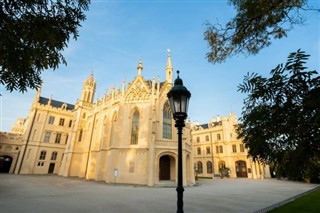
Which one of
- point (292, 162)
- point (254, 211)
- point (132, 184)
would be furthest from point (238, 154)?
point (292, 162)

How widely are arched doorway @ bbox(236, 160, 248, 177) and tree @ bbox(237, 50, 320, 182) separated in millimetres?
46896

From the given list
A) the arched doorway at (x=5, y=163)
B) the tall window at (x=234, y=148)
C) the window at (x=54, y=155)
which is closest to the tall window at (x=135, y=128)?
the window at (x=54, y=155)

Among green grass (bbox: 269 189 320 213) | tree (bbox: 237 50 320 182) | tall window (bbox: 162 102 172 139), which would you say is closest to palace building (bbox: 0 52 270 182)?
tall window (bbox: 162 102 172 139)

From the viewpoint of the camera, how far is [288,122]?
349cm

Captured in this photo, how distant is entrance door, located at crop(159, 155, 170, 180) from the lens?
82.7ft

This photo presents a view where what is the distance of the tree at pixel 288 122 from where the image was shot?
10.9ft

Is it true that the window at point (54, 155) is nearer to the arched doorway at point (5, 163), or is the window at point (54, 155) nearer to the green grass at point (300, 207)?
the arched doorway at point (5, 163)

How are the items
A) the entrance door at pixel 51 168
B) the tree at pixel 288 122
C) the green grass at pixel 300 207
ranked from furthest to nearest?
the entrance door at pixel 51 168 < the green grass at pixel 300 207 < the tree at pixel 288 122

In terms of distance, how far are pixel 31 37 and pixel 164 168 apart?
76.2 ft

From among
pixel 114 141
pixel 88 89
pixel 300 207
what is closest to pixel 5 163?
pixel 88 89

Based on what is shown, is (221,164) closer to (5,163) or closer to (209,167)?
(209,167)

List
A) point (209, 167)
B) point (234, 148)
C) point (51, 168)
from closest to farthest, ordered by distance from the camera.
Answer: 1. point (51, 168)
2. point (234, 148)
3. point (209, 167)

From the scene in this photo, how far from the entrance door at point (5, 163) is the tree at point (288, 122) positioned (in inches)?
2068

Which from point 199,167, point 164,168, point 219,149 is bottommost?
point 164,168
